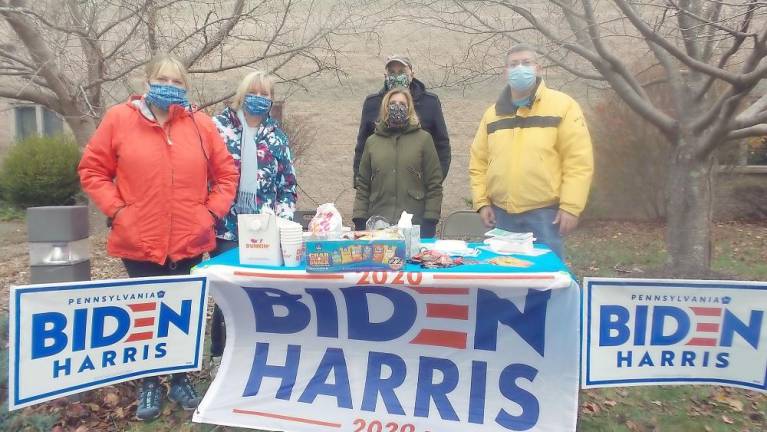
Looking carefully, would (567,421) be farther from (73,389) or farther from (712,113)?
(712,113)

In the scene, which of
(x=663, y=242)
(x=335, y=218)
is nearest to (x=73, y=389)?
(x=335, y=218)

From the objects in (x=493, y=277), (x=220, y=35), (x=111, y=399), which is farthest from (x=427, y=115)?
(x=220, y=35)

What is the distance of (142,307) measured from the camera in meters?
2.79

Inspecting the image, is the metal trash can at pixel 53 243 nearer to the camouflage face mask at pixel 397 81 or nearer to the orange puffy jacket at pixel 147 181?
the orange puffy jacket at pixel 147 181

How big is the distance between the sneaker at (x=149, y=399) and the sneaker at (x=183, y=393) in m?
0.07

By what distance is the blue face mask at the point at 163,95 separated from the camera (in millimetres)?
2861

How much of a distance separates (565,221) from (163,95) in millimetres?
2244

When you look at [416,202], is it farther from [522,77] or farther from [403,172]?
[522,77]

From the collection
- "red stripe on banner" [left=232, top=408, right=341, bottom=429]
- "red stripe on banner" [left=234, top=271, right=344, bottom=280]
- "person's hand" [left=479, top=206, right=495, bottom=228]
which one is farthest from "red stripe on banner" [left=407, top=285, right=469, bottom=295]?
"person's hand" [left=479, top=206, right=495, bottom=228]

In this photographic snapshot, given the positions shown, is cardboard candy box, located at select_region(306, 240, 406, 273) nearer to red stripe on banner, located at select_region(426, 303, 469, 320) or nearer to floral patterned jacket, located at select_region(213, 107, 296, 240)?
red stripe on banner, located at select_region(426, 303, 469, 320)

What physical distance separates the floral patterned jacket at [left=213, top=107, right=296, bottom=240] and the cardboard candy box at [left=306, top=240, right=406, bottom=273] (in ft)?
2.87

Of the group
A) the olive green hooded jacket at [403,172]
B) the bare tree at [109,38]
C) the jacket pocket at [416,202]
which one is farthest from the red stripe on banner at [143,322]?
the bare tree at [109,38]

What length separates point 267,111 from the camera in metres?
3.34

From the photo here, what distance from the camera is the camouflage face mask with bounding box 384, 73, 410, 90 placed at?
4094 millimetres
